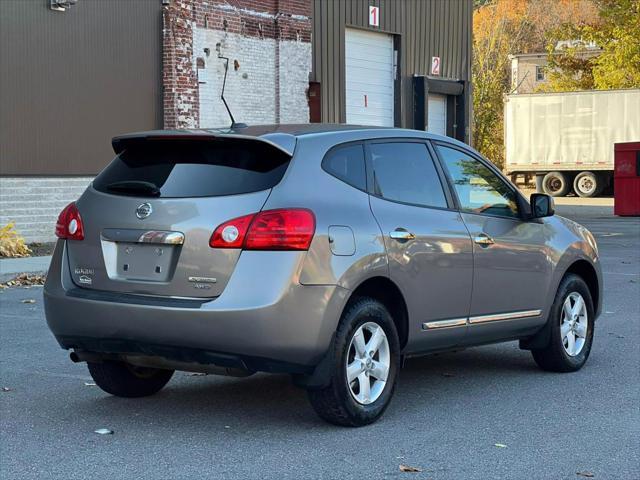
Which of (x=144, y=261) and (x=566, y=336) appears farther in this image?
(x=566, y=336)

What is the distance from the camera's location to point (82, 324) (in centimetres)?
639

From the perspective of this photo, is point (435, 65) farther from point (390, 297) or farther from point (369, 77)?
point (390, 297)

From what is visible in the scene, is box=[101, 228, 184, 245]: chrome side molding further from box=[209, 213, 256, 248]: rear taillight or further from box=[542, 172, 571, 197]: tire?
box=[542, 172, 571, 197]: tire

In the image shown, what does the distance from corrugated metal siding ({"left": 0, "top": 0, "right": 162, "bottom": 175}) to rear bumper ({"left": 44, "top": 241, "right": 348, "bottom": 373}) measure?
558 inches

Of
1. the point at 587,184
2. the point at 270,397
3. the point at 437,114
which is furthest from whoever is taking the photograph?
the point at 587,184

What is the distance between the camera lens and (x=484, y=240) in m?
7.46

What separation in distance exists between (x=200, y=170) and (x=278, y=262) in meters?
0.77

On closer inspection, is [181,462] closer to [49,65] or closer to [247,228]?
[247,228]

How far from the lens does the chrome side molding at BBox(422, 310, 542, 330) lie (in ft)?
23.1

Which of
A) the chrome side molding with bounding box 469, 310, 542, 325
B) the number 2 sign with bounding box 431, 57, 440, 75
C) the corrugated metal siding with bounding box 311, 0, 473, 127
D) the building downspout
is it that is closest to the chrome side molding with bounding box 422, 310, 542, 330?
the chrome side molding with bounding box 469, 310, 542, 325

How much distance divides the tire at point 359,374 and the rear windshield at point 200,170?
0.87 metres

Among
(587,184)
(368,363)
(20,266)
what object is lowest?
(587,184)

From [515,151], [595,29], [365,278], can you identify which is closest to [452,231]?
[365,278]

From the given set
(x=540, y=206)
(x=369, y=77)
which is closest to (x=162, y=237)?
(x=540, y=206)
